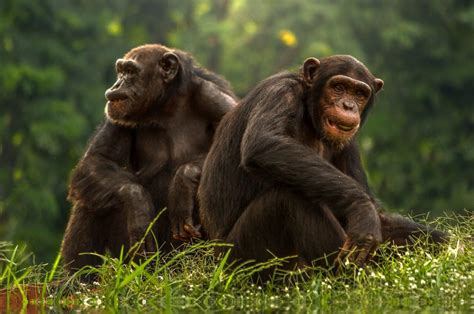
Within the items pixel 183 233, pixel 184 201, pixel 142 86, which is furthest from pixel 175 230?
pixel 142 86

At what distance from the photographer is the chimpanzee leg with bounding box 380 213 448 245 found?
8.51 m

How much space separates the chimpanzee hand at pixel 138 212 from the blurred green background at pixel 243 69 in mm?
17289

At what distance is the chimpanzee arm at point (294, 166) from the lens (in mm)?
7359

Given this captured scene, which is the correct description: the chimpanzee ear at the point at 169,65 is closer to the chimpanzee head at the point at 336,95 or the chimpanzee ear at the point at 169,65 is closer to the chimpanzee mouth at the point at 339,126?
the chimpanzee head at the point at 336,95

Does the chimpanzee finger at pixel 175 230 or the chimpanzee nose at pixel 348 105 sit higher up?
the chimpanzee nose at pixel 348 105

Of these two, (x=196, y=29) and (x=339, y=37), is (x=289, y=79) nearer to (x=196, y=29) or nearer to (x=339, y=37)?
(x=339, y=37)

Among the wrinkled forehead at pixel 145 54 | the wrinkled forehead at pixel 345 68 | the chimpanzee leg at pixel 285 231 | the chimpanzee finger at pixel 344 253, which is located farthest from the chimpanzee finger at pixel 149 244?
the chimpanzee finger at pixel 344 253

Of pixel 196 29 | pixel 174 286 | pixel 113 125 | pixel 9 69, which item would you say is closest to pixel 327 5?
pixel 196 29

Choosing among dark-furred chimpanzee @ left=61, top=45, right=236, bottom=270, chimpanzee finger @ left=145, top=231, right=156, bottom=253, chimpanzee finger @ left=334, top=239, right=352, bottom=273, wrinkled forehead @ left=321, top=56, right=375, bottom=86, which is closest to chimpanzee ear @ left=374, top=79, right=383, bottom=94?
wrinkled forehead @ left=321, top=56, right=375, bottom=86

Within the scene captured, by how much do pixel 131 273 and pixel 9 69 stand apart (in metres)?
20.9

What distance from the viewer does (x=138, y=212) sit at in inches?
369

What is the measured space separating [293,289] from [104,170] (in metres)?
2.98

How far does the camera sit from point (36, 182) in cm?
2834

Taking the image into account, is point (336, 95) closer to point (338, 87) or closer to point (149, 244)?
point (338, 87)
